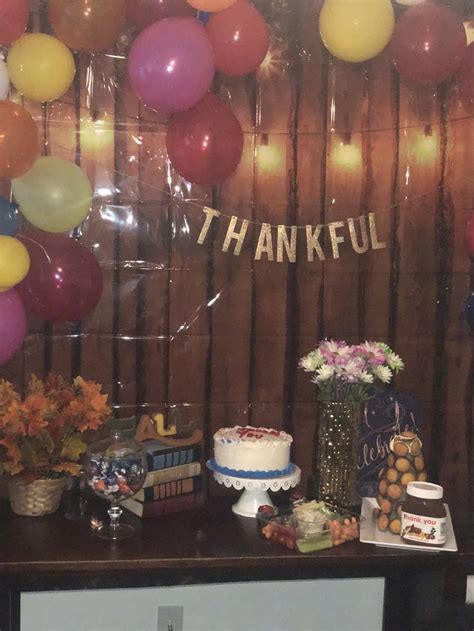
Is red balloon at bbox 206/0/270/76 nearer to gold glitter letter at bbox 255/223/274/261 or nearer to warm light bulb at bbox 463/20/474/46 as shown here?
gold glitter letter at bbox 255/223/274/261

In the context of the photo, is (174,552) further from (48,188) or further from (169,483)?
(48,188)

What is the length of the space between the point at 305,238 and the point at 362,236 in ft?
0.51

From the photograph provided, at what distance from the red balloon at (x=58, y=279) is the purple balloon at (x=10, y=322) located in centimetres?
5

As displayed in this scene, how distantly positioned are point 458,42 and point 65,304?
1151 mm

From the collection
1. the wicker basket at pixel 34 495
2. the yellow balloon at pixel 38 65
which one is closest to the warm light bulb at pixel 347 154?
the yellow balloon at pixel 38 65

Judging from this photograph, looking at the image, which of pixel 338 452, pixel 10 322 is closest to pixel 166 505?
pixel 338 452

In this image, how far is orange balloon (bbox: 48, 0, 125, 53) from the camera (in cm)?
183

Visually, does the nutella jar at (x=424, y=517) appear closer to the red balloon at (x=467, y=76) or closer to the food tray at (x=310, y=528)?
the food tray at (x=310, y=528)

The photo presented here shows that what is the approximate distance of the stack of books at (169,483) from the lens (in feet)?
6.19

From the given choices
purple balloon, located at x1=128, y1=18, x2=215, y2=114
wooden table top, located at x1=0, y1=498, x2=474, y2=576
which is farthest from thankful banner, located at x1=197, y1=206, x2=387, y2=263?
wooden table top, located at x1=0, y1=498, x2=474, y2=576

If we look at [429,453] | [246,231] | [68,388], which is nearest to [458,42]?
[246,231]

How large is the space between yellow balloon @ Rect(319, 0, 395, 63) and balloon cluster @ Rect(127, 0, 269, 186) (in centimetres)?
16

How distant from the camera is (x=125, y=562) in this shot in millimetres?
1652

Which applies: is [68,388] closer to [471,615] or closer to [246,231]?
[246,231]
